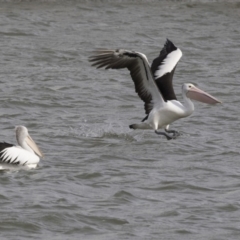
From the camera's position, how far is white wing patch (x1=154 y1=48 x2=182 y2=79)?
1195cm

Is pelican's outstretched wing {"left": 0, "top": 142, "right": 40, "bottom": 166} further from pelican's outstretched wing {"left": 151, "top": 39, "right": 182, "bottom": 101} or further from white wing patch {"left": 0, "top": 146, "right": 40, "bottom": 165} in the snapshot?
pelican's outstretched wing {"left": 151, "top": 39, "right": 182, "bottom": 101}

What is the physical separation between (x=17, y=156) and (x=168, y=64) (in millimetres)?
2820

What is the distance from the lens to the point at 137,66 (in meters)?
11.2

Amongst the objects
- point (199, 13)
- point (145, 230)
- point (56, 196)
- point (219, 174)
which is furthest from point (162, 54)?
point (199, 13)

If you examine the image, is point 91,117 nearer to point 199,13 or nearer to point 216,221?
point 216,221

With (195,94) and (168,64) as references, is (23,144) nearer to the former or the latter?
(168,64)

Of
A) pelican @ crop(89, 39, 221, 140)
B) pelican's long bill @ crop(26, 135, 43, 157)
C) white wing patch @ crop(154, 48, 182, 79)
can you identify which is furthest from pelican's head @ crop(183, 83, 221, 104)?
pelican's long bill @ crop(26, 135, 43, 157)

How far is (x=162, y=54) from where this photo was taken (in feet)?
41.0

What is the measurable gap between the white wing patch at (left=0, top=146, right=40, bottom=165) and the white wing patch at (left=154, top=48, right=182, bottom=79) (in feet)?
8.06

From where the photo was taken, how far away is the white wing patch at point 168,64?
12.0 m

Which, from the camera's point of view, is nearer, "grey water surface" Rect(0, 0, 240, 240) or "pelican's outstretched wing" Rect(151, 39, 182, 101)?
"grey water surface" Rect(0, 0, 240, 240)

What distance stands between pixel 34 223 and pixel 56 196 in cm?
84

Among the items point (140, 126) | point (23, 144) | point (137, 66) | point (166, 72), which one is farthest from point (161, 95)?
point (23, 144)

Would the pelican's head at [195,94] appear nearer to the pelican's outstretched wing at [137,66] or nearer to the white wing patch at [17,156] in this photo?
the pelican's outstretched wing at [137,66]
